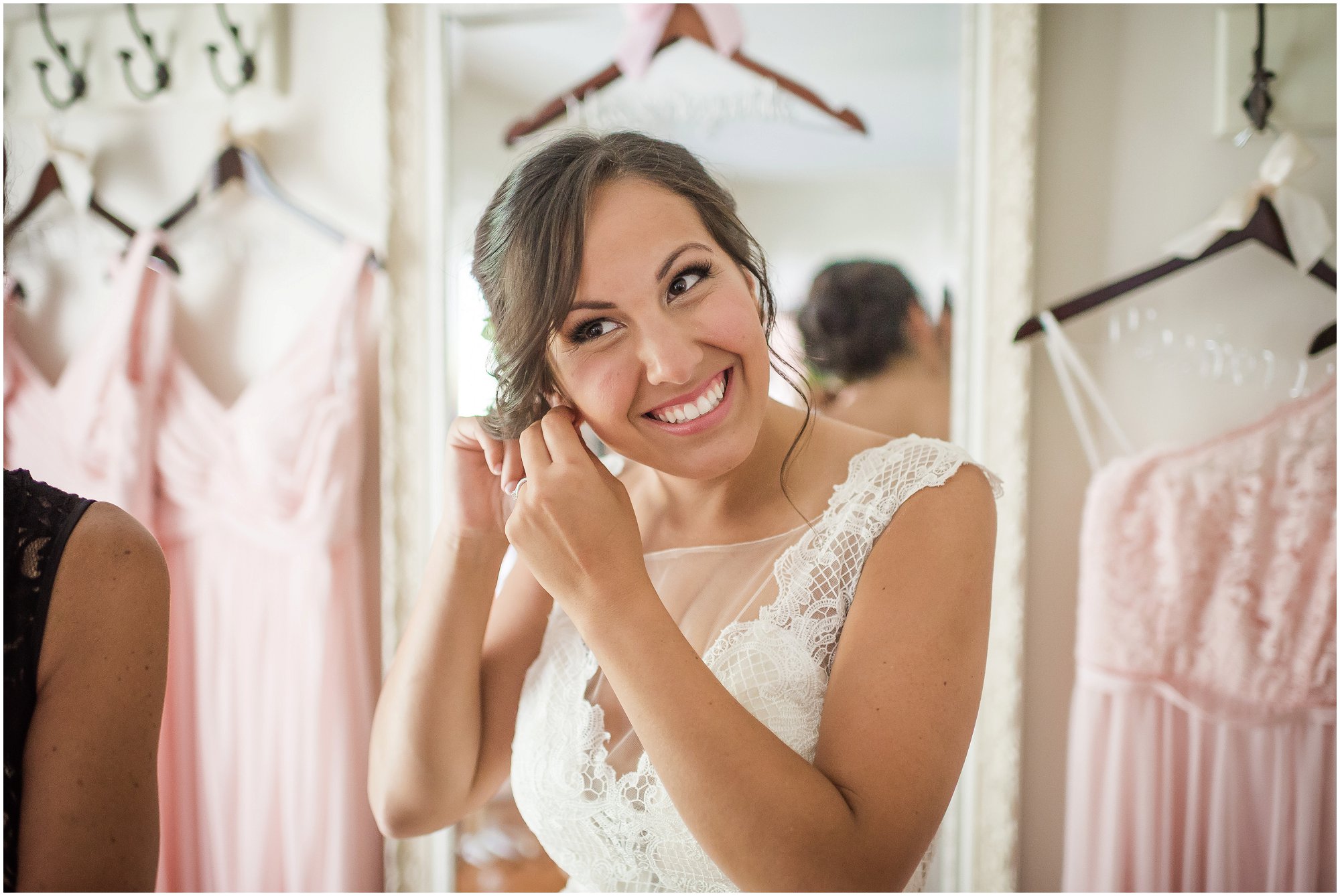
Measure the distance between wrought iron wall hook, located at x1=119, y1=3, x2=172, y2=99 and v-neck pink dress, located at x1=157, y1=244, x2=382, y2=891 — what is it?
1.29ft

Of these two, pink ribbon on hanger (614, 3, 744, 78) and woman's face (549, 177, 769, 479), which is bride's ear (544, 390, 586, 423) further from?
pink ribbon on hanger (614, 3, 744, 78)

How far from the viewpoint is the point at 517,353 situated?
2.20 ft

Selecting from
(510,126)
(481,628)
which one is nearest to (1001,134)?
(510,126)

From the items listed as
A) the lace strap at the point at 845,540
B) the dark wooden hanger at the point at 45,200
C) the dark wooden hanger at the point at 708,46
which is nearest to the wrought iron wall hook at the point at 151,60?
the dark wooden hanger at the point at 45,200

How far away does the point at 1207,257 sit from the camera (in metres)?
1.08

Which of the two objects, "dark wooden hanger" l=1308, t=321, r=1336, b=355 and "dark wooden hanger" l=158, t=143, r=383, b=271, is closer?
"dark wooden hanger" l=1308, t=321, r=1336, b=355

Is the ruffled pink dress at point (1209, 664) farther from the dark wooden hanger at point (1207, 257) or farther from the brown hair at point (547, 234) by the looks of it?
the brown hair at point (547, 234)

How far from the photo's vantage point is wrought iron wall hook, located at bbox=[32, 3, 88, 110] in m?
1.21

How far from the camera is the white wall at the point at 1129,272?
3.70 feet

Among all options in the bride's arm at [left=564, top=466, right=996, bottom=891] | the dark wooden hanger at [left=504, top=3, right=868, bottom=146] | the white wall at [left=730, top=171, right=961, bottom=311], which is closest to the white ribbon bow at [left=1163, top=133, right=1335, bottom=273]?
the white wall at [left=730, top=171, right=961, bottom=311]

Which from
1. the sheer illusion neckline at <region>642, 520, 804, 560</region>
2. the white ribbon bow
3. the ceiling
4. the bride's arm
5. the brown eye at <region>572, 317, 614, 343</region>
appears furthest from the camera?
the ceiling

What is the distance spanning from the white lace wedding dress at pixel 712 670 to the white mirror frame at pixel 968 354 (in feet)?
1.70

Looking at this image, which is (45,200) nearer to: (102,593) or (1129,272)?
(102,593)

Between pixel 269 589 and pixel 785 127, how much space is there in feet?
3.63
